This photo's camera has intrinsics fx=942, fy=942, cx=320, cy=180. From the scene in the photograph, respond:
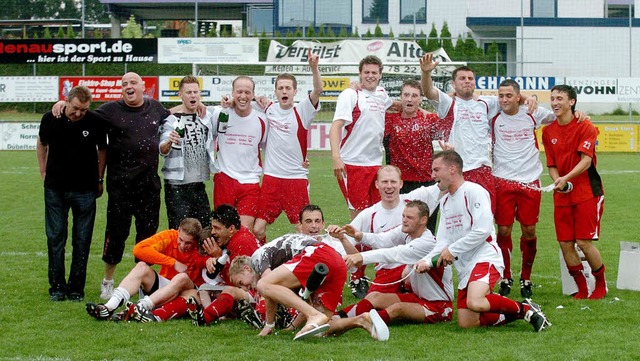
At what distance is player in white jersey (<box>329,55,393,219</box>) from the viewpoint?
9.00m

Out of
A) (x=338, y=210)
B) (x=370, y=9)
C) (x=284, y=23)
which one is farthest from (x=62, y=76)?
(x=338, y=210)

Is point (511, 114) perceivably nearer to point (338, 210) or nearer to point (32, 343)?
point (32, 343)

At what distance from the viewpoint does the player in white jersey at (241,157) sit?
902cm

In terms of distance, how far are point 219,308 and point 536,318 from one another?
2.37 metres

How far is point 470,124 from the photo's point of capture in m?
8.81

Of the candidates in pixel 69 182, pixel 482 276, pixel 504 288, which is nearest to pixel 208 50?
pixel 69 182

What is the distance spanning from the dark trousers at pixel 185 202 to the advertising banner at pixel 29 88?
67.3 ft

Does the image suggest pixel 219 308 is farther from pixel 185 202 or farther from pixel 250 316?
pixel 185 202

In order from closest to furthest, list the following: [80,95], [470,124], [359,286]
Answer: [80,95] < [359,286] < [470,124]

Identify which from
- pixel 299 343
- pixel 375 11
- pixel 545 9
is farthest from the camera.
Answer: pixel 545 9

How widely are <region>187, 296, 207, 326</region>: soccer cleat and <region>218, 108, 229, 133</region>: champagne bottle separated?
7.64ft

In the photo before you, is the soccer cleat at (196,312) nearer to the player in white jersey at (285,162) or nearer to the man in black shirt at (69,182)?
the man in black shirt at (69,182)

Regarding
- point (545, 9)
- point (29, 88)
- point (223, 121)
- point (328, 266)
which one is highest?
point (545, 9)

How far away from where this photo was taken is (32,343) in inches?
255
